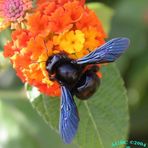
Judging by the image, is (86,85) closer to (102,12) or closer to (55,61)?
(55,61)

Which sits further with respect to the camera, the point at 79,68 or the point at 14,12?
the point at 14,12

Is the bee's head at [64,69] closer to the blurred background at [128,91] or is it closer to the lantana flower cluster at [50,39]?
the lantana flower cluster at [50,39]

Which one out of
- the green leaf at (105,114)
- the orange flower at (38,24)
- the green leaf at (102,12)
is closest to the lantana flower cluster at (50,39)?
the orange flower at (38,24)

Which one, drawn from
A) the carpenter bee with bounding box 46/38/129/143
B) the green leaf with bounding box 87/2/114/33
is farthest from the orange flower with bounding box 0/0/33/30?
the green leaf with bounding box 87/2/114/33

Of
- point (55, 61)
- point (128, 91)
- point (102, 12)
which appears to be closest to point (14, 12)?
point (55, 61)

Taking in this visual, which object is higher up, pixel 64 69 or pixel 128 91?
pixel 64 69

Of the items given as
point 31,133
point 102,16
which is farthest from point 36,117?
point 102,16

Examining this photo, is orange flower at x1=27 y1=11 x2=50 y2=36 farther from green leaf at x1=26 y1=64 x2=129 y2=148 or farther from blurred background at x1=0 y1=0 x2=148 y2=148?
blurred background at x1=0 y1=0 x2=148 y2=148
